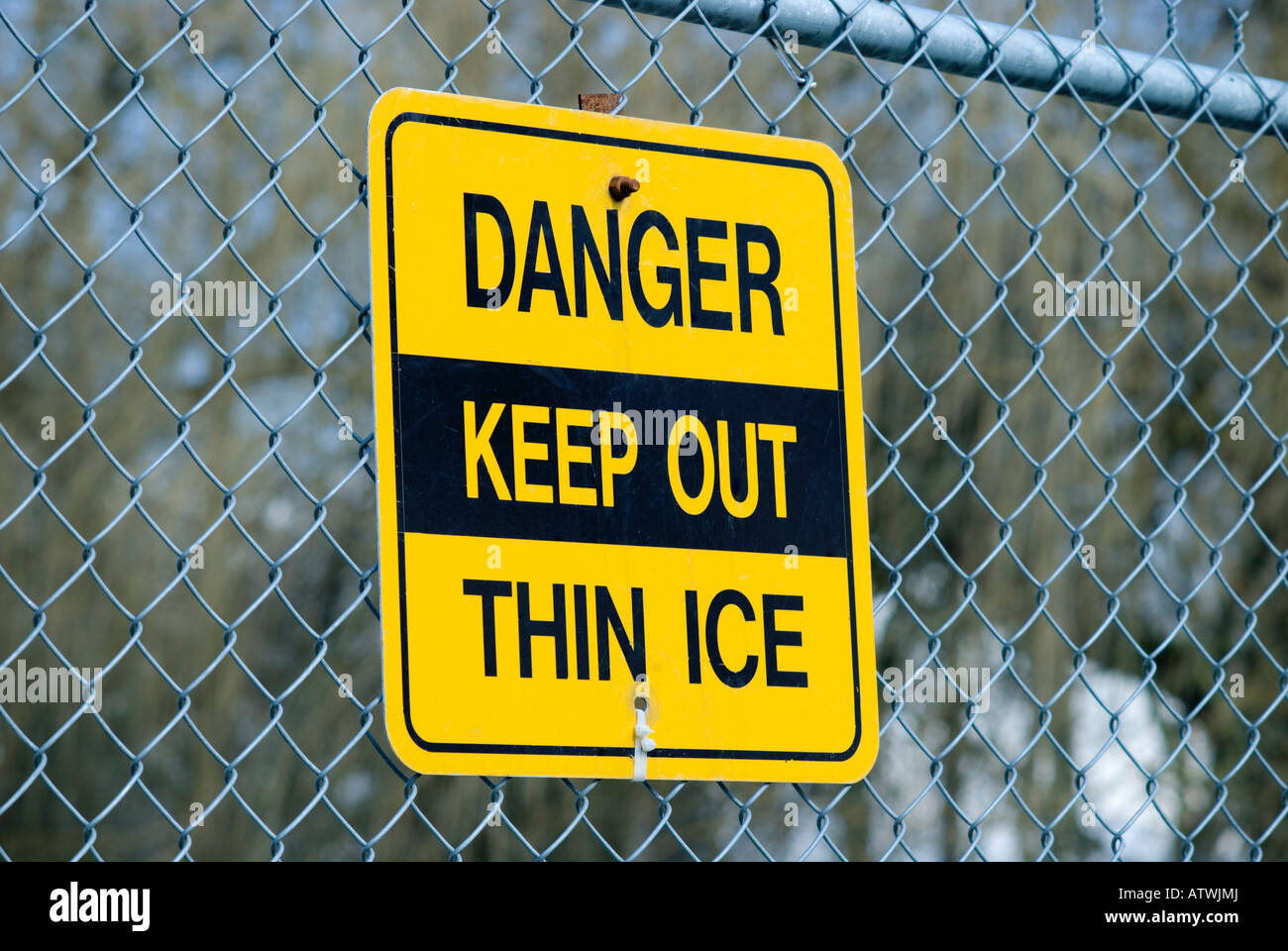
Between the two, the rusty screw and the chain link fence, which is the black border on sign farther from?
the chain link fence

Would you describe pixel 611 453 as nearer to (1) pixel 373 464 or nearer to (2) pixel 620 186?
(2) pixel 620 186

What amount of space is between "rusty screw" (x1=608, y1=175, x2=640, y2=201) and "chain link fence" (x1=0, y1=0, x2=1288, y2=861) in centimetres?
216

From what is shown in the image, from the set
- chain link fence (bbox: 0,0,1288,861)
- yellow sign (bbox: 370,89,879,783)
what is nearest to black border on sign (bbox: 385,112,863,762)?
yellow sign (bbox: 370,89,879,783)

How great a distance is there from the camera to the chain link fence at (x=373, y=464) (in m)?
3.88

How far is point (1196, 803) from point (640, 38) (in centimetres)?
279

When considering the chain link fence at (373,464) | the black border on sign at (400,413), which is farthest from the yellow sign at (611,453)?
the chain link fence at (373,464)

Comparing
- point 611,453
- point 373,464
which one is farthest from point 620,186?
point 373,464

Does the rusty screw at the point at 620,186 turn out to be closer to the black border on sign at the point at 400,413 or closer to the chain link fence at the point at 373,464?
the black border on sign at the point at 400,413

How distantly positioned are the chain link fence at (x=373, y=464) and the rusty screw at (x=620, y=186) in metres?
2.16

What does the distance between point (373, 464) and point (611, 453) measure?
2.38 m

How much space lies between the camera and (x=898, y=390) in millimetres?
4434

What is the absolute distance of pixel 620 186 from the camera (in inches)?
60.9
